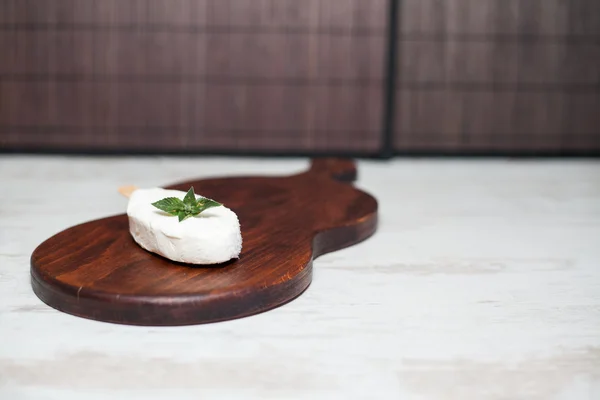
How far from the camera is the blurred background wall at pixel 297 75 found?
3.08 m

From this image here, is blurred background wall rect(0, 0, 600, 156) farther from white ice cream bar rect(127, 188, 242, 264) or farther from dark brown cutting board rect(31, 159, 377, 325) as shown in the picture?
white ice cream bar rect(127, 188, 242, 264)

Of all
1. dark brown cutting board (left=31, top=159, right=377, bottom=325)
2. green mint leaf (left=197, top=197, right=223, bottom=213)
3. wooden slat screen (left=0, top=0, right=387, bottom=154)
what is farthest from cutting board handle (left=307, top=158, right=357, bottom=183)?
green mint leaf (left=197, top=197, right=223, bottom=213)

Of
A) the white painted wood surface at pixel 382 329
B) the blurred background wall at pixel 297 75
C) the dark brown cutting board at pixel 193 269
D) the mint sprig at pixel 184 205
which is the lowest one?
the white painted wood surface at pixel 382 329

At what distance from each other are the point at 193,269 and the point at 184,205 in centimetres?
13

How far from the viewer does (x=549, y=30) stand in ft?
10.3

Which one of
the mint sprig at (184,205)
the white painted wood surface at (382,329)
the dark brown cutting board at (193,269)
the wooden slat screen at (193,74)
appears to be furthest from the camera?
the wooden slat screen at (193,74)

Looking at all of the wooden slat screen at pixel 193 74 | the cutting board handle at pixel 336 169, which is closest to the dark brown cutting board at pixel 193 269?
the cutting board handle at pixel 336 169

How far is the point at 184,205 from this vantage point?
1513mm

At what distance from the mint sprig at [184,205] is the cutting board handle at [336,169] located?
2.96ft

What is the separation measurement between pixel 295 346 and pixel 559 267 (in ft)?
2.64

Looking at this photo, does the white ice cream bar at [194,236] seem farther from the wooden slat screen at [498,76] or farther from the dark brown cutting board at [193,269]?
the wooden slat screen at [498,76]

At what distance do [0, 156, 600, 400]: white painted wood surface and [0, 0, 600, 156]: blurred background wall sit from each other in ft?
2.76

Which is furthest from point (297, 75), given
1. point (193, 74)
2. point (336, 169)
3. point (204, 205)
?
point (204, 205)

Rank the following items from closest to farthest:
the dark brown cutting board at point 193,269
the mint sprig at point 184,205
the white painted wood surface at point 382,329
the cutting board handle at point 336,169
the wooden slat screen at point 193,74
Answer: the white painted wood surface at point 382,329, the dark brown cutting board at point 193,269, the mint sprig at point 184,205, the cutting board handle at point 336,169, the wooden slat screen at point 193,74
